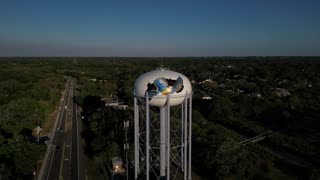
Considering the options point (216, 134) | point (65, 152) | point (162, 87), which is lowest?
point (65, 152)

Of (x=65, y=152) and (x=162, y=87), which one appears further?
(x=65, y=152)

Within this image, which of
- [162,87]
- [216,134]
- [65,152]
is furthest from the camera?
[216,134]

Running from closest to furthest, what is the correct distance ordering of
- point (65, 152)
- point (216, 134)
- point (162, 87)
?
point (162, 87) → point (65, 152) → point (216, 134)

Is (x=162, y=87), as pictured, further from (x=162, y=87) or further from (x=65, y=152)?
(x=65, y=152)

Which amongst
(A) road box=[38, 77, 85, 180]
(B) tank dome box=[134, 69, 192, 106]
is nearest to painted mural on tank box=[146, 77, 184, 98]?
(B) tank dome box=[134, 69, 192, 106]

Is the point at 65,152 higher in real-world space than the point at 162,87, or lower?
lower

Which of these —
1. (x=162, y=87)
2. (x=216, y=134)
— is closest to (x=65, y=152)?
(x=216, y=134)

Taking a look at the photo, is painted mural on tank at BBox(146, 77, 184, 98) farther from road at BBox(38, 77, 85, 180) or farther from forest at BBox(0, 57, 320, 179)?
road at BBox(38, 77, 85, 180)
